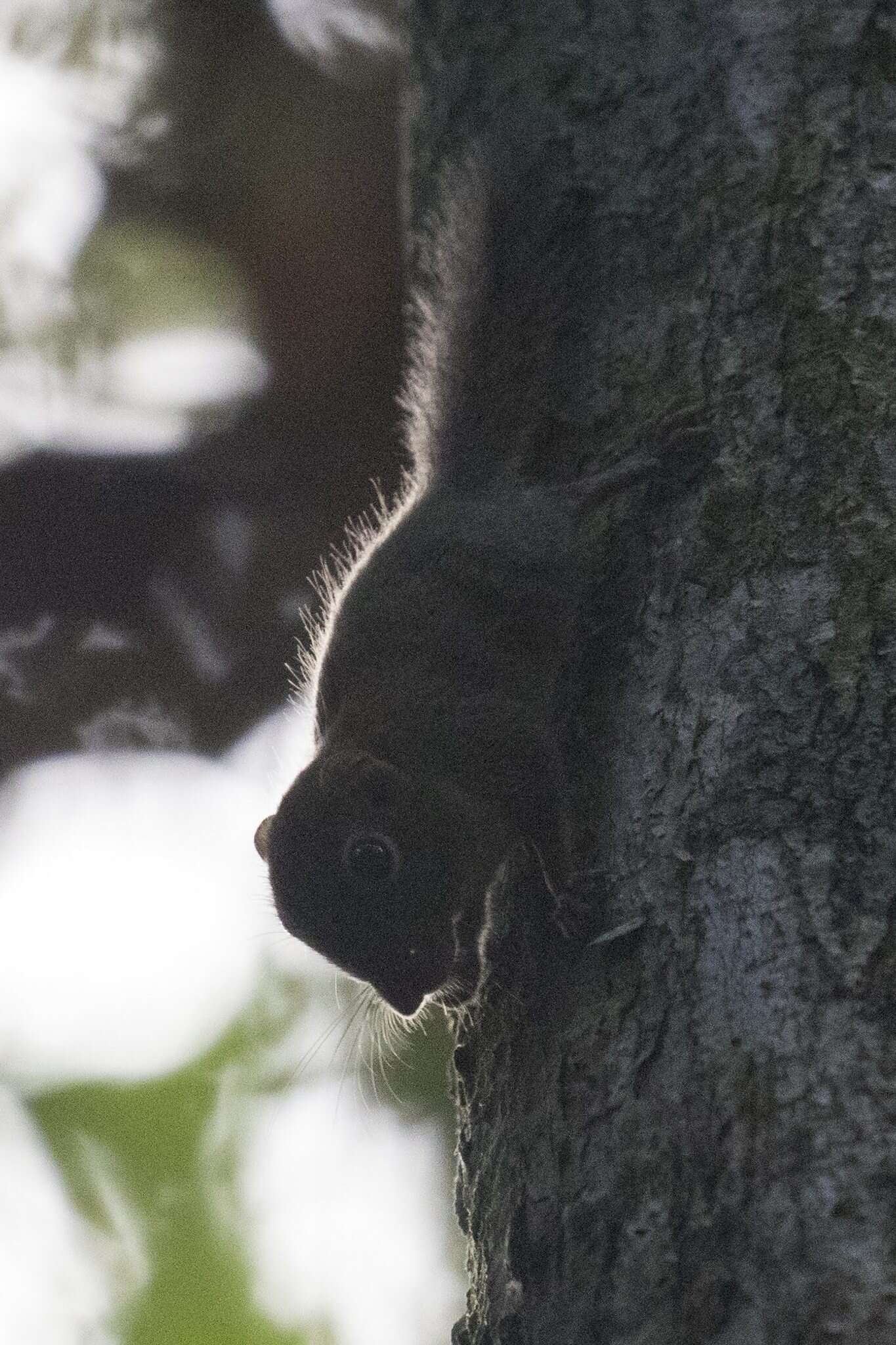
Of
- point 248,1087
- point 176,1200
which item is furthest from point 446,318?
point 176,1200

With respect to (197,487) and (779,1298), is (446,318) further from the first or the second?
(779,1298)

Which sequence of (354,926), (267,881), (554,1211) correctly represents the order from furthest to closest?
(267,881), (354,926), (554,1211)

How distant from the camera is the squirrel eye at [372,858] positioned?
3311mm

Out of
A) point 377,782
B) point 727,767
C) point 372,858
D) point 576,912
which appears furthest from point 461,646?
point 727,767

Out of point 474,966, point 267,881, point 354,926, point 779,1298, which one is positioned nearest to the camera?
point 779,1298

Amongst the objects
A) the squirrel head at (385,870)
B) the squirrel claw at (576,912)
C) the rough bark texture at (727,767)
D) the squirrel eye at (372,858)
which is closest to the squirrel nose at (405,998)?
the squirrel head at (385,870)

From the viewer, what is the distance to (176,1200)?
3975 mm

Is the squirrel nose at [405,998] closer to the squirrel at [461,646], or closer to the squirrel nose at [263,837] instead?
the squirrel at [461,646]

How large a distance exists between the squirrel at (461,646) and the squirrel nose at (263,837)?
2cm

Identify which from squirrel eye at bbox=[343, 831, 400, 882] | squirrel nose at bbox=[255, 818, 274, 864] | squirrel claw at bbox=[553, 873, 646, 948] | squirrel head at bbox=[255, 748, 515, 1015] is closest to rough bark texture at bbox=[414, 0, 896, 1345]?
squirrel claw at bbox=[553, 873, 646, 948]

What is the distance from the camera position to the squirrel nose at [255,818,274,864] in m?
3.60

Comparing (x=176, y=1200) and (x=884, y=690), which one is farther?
(x=176, y=1200)

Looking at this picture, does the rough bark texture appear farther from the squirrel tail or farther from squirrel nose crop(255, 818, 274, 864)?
squirrel nose crop(255, 818, 274, 864)

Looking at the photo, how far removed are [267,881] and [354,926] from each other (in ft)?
1.08
